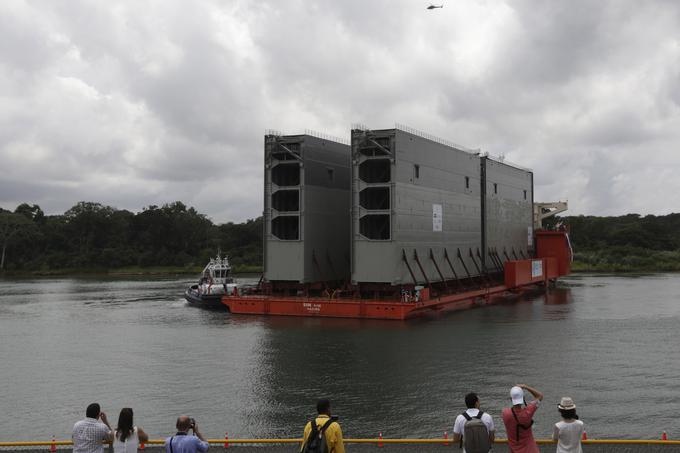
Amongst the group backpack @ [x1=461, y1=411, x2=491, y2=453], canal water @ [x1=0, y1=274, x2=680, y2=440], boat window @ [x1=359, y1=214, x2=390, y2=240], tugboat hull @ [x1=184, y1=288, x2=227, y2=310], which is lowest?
canal water @ [x1=0, y1=274, x2=680, y2=440]

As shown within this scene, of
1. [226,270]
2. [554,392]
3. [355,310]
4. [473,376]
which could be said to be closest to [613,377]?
[554,392]

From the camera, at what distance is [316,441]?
714cm

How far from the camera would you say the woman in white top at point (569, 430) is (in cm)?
743

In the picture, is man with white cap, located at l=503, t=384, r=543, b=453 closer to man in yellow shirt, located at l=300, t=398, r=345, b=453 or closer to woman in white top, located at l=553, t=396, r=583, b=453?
woman in white top, located at l=553, t=396, r=583, b=453

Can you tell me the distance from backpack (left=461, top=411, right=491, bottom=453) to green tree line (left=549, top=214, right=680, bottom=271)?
9645cm

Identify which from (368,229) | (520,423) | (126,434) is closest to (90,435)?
(126,434)

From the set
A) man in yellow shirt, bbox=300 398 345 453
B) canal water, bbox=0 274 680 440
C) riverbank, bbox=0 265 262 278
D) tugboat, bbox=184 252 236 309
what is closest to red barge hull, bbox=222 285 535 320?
canal water, bbox=0 274 680 440

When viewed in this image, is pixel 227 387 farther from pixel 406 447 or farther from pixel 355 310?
pixel 355 310

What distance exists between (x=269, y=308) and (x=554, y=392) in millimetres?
21888

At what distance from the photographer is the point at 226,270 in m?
50.8

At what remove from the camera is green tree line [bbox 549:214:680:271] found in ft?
320

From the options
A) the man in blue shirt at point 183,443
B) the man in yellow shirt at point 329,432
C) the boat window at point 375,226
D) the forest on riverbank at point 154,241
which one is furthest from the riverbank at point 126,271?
the man in yellow shirt at point 329,432

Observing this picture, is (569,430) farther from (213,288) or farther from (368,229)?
(213,288)

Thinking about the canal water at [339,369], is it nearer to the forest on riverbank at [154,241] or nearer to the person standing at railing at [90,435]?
the person standing at railing at [90,435]
